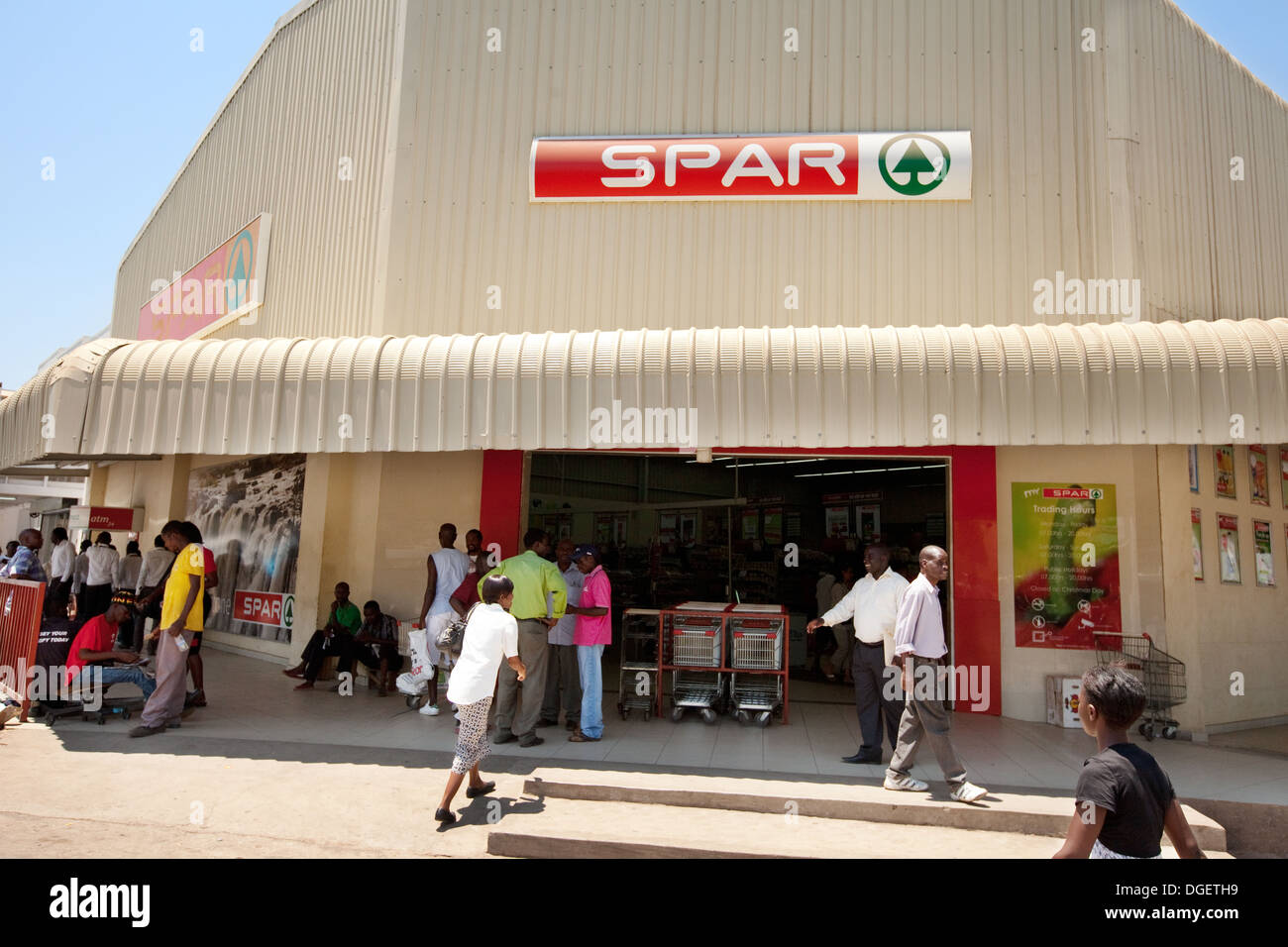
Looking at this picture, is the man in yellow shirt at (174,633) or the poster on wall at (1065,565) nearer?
the man in yellow shirt at (174,633)

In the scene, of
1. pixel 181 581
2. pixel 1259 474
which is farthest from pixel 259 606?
pixel 1259 474

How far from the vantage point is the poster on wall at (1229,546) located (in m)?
9.62

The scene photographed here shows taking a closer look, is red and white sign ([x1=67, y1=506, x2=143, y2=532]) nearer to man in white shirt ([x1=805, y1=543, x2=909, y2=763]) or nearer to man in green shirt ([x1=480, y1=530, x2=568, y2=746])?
man in green shirt ([x1=480, y1=530, x2=568, y2=746])

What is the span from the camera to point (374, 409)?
27.0 ft

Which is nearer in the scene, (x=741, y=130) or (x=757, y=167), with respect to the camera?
(x=757, y=167)

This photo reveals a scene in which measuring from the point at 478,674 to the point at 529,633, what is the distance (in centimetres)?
172

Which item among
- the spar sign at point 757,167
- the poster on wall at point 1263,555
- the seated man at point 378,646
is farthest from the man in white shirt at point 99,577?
the poster on wall at point 1263,555

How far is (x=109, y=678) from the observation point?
813 centimetres

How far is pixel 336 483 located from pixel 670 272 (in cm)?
516

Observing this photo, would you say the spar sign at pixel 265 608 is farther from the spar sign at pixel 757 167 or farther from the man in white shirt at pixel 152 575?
the spar sign at pixel 757 167

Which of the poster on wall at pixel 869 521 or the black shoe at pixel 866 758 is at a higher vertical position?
the poster on wall at pixel 869 521

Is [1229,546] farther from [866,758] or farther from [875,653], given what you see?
[866,758]

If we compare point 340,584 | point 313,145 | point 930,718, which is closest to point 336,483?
point 340,584

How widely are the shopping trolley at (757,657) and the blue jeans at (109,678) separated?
227 inches
